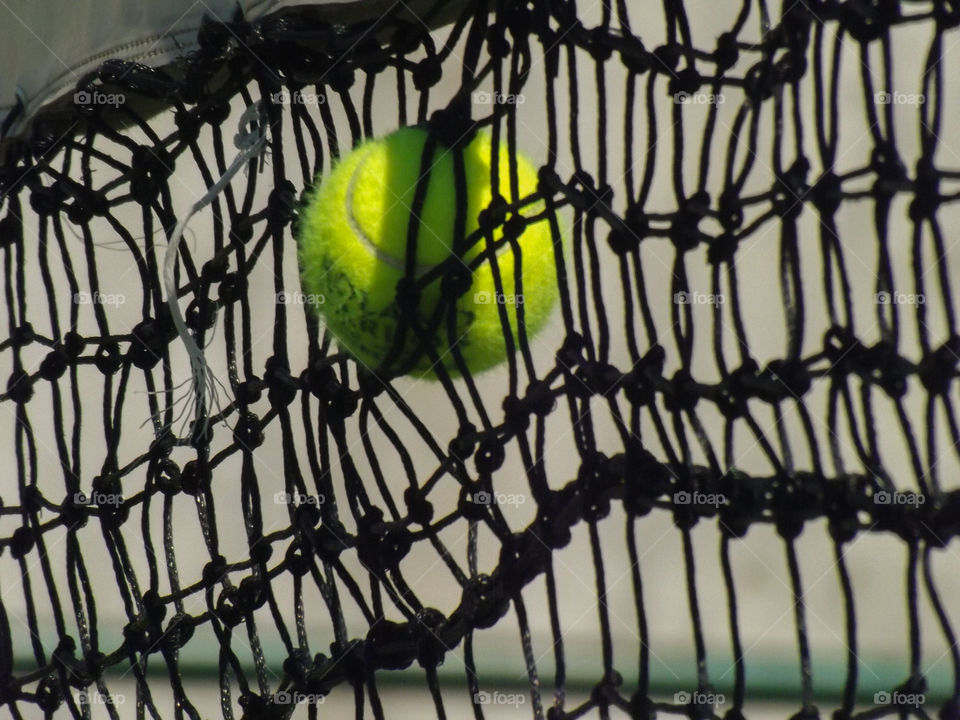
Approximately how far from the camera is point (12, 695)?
2.29 ft

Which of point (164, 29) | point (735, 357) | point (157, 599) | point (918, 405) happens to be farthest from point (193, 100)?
point (918, 405)

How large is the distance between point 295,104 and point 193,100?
0.08m

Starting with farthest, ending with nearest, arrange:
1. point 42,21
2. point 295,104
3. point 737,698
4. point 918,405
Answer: point 918,405 → point 42,21 → point 295,104 → point 737,698

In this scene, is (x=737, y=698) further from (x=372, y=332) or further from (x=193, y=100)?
(x=193, y=100)

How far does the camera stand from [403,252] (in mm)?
582

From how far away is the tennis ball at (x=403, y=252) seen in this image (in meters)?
0.58

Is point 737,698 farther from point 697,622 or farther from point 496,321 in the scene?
point 496,321

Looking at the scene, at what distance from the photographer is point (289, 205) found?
2.09 ft

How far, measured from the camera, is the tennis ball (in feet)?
1.90

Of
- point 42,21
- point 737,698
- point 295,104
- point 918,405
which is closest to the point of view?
Answer: point 737,698

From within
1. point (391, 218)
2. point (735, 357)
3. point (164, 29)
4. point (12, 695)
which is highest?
point (164, 29)

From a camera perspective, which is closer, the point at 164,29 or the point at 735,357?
the point at 164,29

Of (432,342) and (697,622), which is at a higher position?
(432,342)

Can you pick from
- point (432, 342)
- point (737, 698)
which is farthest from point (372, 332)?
point (737, 698)
